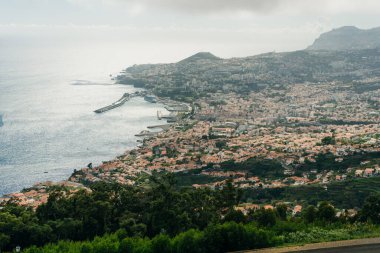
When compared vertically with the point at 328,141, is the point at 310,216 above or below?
above

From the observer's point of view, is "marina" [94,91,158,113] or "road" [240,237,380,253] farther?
"marina" [94,91,158,113]

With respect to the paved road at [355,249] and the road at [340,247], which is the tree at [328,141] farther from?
the paved road at [355,249]

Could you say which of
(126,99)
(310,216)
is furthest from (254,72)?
(310,216)

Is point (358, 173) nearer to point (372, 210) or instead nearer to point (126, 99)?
point (372, 210)

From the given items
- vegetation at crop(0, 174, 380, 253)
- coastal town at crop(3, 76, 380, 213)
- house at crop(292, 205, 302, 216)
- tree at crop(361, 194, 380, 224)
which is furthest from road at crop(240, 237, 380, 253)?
coastal town at crop(3, 76, 380, 213)

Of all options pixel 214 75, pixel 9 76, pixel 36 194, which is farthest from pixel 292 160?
pixel 9 76

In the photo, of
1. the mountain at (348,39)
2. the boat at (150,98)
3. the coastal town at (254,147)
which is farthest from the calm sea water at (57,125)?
the mountain at (348,39)

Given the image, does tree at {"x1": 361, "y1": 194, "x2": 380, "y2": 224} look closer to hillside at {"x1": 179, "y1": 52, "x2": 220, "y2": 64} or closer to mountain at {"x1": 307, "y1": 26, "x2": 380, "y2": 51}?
hillside at {"x1": 179, "y1": 52, "x2": 220, "y2": 64}
